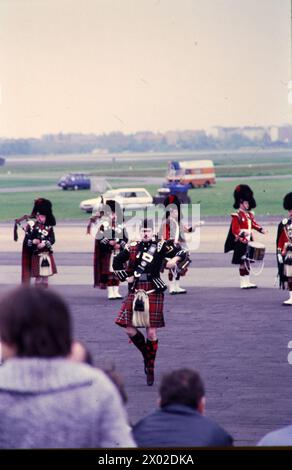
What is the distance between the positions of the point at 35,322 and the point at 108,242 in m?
13.3

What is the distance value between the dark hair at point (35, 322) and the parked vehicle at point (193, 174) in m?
58.6

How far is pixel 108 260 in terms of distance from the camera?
56.3 ft

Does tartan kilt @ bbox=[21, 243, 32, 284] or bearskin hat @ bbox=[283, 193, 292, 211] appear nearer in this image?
bearskin hat @ bbox=[283, 193, 292, 211]

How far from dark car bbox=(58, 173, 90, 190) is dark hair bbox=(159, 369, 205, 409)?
59.6 metres

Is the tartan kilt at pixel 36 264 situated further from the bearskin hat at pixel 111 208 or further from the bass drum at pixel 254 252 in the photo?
the bass drum at pixel 254 252

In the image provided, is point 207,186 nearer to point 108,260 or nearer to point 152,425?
point 108,260

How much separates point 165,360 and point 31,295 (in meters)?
8.45

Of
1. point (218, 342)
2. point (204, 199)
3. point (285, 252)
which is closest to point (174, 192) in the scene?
point (204, 199)

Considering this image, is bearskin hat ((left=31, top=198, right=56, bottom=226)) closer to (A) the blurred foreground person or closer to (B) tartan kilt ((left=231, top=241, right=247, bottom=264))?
(B) tartan kilt ((left=231, top=241, right=247, bottom=264))

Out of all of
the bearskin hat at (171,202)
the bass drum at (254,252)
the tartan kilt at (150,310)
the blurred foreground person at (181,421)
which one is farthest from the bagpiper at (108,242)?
the blurred foreground person at (181,421)

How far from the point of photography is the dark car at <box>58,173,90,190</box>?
64.3m

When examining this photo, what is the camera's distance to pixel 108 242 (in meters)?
17.0

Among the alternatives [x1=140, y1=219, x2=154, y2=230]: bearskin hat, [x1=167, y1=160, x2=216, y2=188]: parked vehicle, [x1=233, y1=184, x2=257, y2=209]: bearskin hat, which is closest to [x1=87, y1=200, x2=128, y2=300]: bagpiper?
[x1=233, y1=184, x2=257, y2=209]: bearskin hat

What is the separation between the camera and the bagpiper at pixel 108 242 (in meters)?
16.8
